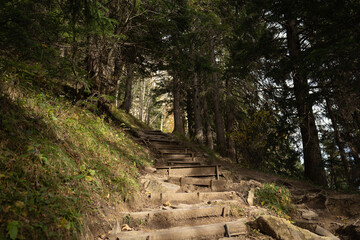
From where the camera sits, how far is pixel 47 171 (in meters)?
2.90

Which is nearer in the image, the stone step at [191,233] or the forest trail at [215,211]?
the stone step at [191,233]

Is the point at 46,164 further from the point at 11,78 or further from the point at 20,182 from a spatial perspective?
the point at 11,78

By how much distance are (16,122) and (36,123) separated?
43 centimetres

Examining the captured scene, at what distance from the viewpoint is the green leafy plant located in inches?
191

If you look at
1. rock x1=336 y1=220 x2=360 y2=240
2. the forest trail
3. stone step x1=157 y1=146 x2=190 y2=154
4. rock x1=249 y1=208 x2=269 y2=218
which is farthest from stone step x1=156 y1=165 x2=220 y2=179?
rock x1=336 y1=220 x2=360 y2=240

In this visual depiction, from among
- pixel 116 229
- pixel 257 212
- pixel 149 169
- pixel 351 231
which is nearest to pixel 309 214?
pixel 351 231

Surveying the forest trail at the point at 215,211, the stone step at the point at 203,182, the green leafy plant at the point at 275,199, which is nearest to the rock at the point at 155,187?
the forest trail at the point at 215,211

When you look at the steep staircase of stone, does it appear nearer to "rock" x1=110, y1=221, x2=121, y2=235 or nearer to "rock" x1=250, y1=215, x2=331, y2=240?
"rock" x1=110, y1=221, x2=121, y2=235

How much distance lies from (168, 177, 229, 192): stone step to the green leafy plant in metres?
0.94

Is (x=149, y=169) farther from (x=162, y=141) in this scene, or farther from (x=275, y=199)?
(x=275, y=199)

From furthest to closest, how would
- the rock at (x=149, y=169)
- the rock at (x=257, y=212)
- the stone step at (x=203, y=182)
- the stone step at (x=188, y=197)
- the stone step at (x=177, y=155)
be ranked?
1. the stone step at (x=177, y=155)
2. the rock at (x=149, y=169)
3. the stone step at (x=203, y=182)
4. the stone step at (x=188, y=197)
5. the rock at (x=257, y=212)

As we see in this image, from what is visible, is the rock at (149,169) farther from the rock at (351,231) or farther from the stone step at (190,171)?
the rock at (351,231)

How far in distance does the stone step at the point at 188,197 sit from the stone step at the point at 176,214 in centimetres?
79

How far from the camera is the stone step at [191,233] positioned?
9.49 feet
